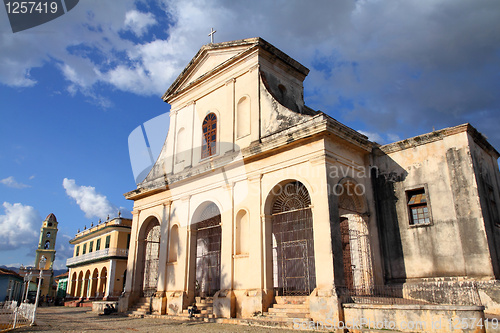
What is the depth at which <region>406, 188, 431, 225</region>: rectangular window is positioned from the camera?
12164 millimetres

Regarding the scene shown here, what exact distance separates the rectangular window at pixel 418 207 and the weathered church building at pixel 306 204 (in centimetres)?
3

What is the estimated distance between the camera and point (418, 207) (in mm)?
12391

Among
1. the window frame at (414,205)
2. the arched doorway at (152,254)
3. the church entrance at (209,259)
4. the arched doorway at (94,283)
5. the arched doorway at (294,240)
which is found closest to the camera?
the window frame at (414,205)

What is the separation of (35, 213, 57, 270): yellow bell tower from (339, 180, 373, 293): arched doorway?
4373cm

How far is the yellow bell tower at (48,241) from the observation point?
152ft

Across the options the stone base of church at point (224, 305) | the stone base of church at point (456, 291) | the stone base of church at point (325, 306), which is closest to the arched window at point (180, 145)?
the stone base of church at point (224, 305)

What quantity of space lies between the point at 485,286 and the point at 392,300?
8.30ft

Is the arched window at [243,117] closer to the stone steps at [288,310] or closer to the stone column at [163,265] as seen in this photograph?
the stone column at [163,265]

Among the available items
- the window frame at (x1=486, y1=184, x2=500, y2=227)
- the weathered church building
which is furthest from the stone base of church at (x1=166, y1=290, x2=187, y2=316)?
the window frame at (x1=486, y1=184, x2=500, y2=227)

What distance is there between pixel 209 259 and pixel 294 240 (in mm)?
4900

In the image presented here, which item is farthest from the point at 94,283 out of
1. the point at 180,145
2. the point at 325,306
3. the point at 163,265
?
the point at 325,306

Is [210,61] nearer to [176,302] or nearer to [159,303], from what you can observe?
[176,302]

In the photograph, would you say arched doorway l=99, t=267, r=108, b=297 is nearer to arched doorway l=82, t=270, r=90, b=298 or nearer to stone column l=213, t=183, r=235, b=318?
arched doorway l=82, t=270, r=90, b=298

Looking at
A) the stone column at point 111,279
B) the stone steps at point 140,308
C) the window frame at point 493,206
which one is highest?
the window frame at point 493,206
